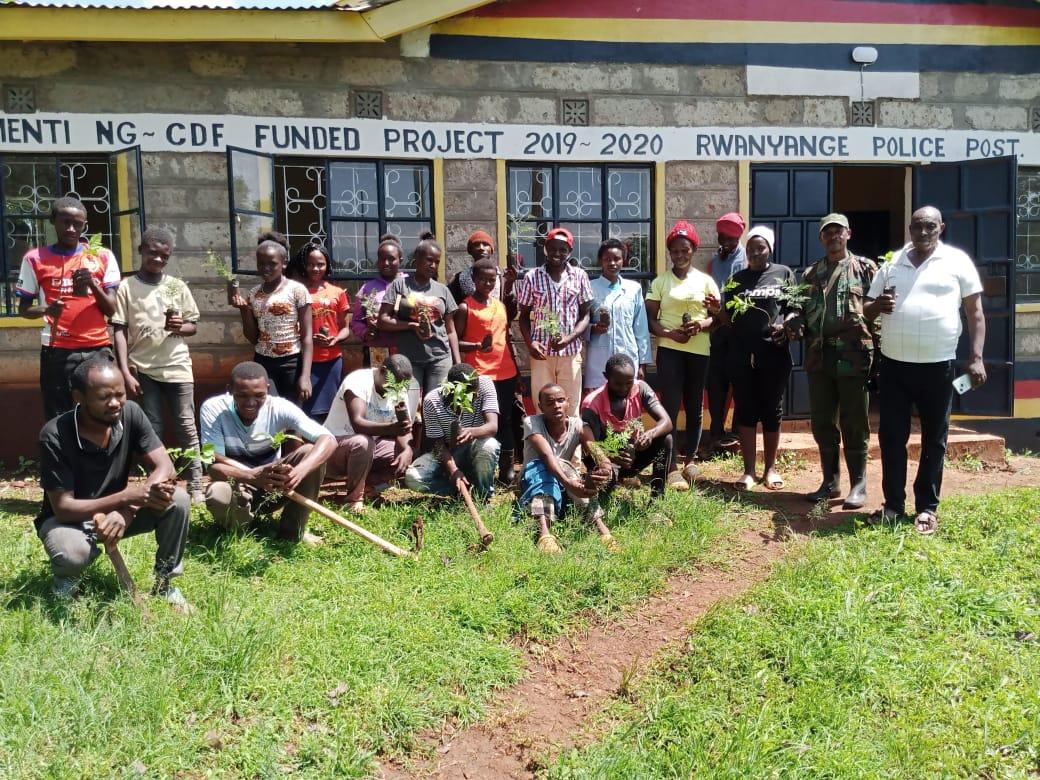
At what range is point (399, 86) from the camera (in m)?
7.68

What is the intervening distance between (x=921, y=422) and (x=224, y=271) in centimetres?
494

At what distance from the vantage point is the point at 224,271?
6668 millimetres

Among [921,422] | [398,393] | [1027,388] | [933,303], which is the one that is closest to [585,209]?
[398,393]

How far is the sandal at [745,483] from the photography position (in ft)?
21.6

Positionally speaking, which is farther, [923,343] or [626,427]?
[626,427]

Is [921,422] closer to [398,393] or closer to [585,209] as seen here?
[398,393]

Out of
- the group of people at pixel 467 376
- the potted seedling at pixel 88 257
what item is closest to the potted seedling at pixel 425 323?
the group of people at pixel 467 376

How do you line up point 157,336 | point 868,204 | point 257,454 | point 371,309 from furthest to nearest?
point 868,204
point 371,309
point 157,336
point 257,454

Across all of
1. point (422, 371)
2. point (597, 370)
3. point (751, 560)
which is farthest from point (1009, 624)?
point (422, 371)

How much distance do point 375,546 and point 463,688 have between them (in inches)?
Answer: 56.1

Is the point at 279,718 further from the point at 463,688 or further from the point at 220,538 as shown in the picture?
the point at 220,538

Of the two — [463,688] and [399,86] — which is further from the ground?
[399,86]

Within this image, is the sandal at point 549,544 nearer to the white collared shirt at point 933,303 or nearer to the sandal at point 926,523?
the sandal at point 926,523

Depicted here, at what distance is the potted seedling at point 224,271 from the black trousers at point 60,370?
40.7 inches
